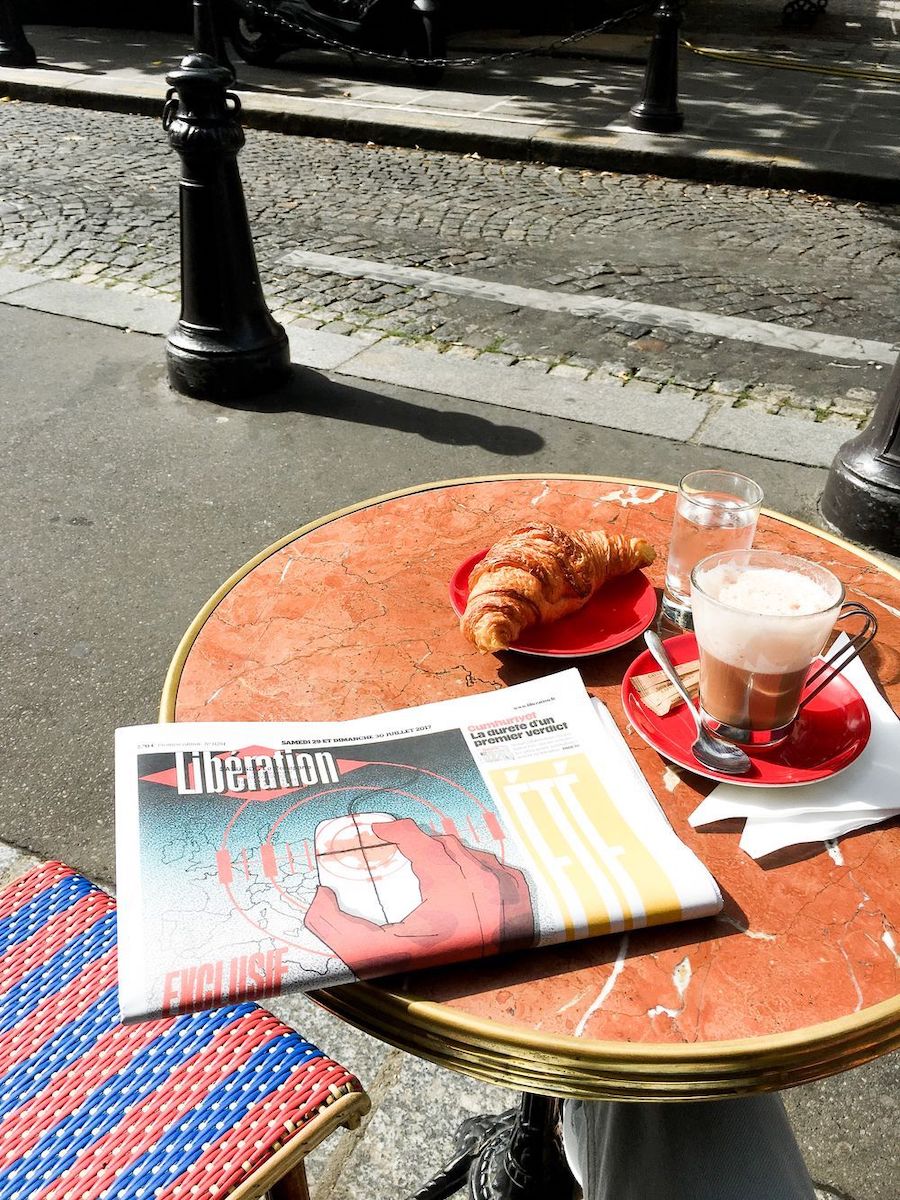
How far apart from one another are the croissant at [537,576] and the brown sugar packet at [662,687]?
0.62 feet

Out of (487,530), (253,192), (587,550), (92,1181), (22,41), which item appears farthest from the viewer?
(22,41)

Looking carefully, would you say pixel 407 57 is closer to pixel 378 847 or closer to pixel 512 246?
pixel 512 246

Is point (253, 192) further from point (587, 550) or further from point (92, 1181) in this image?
point (92, 1181)

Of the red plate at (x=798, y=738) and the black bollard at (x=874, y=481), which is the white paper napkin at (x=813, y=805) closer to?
the red plate at (x=798, y=738)

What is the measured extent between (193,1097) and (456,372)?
396cm

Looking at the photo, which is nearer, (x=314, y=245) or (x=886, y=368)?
(x=886, y=368)

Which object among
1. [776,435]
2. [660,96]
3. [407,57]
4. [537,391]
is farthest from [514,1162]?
[407,57]

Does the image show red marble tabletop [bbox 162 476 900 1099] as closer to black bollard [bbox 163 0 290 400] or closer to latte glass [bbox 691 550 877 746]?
latte glass [bbox 691 550 877 746]

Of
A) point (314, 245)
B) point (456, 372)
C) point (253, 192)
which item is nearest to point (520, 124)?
point (253, 192)

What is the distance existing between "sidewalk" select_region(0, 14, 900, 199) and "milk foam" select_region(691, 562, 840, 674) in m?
7.26

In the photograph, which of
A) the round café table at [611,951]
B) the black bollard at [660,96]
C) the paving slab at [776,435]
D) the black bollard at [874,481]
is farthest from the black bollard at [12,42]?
the round café table at [611,951]

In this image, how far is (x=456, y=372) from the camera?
4820mm

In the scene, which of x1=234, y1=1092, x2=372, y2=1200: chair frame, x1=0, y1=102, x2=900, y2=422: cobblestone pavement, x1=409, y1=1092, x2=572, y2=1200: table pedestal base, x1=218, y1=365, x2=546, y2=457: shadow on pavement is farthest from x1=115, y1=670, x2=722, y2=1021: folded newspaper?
x1=0, y1=102, x2=900, y2=422: cobblestone pavement

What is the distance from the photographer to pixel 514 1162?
5.68ft
